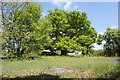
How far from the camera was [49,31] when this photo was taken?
1018 inches

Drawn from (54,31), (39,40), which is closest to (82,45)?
(54,31)

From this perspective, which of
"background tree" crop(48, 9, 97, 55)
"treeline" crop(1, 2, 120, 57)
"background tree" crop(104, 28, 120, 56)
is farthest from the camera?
"background tree" crop(48, 9, 97, 55)

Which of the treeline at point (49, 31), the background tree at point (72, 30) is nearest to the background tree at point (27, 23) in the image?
the treeline at point (49, 31)

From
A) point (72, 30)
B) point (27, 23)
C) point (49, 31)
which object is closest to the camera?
point (27, 23)

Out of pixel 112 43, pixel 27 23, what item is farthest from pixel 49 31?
pixel 112 43

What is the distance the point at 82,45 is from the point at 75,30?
88.1 inches

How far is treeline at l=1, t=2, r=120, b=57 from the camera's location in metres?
20.5

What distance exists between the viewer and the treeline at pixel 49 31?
2045 cm

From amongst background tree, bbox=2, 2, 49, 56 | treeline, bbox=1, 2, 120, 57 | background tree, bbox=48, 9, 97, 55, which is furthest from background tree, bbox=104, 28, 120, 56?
background tree, bbox=2, 2, 49, 56

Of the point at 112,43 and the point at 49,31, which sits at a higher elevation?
the point at 49,31

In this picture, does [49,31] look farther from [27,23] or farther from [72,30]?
[72,30]

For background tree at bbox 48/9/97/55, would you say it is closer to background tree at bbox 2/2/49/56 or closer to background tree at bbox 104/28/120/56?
background tree at bbox 104/28/120/56

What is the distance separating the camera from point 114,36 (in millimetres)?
29094

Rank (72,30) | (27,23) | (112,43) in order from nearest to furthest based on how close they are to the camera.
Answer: (27,23)
(112,43)
(72,30)
